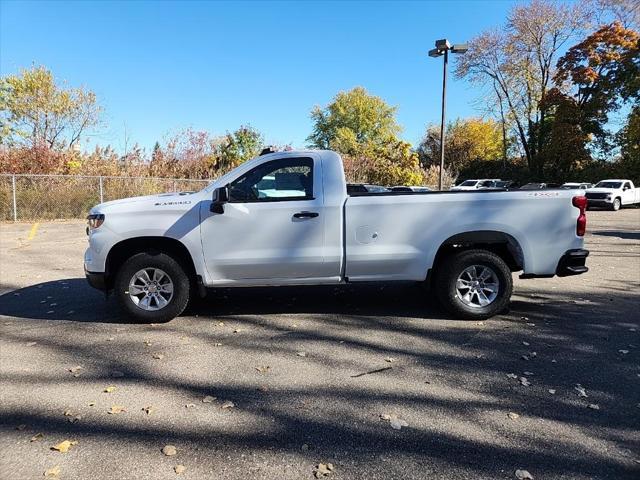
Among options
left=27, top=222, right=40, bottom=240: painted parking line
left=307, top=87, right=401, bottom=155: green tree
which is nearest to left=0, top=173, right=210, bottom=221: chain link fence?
left=27, top=222, right=40, bottom=240: painted parking line

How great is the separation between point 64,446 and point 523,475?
2745 millimetres

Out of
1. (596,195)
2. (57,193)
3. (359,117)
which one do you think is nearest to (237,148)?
(57,193)

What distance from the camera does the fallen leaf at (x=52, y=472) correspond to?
2.89 meters

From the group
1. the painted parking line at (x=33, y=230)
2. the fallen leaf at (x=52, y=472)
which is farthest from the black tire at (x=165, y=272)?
the painted parking line at (x=33, y=230)

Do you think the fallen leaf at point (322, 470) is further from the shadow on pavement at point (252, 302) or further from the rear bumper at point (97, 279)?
the rear bumper at point (97, 279)

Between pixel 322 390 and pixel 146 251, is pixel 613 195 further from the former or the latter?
pixel 322 390

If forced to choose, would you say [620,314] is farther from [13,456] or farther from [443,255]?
[13,456]

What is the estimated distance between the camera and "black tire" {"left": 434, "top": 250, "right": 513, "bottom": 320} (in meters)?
5.93

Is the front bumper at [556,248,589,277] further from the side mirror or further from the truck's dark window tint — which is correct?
the side mirror

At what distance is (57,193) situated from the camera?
19.9 m

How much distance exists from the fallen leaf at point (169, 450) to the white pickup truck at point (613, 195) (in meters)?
29.7

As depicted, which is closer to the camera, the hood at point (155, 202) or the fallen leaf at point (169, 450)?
the fallen leaf at point (169, 450)

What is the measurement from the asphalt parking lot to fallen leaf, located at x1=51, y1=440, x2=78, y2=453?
45mm

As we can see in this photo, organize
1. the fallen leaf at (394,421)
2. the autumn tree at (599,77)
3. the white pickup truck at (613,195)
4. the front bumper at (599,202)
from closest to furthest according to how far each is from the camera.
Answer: the fallen leaf at (394,421), the front bumper at (599,202), the white pickup truck at (613,195), the autumn tree at (599,77)
